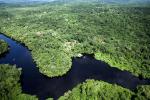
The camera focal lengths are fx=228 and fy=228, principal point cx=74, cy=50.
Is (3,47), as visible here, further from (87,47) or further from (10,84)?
(87,47)

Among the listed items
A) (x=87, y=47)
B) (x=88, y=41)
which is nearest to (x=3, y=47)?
(x=87, y=47)

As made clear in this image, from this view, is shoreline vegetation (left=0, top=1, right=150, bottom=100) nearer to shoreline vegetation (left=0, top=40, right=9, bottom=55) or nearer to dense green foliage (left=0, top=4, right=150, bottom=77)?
dense green foliage (left=0, top=4, right=150, bottom=77)

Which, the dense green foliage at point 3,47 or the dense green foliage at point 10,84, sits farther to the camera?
the dense green foliage at point 3,47

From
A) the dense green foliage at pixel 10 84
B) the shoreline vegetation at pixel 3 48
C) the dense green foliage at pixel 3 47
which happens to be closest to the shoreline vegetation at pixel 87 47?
the dense green foliage at pixel 10 84

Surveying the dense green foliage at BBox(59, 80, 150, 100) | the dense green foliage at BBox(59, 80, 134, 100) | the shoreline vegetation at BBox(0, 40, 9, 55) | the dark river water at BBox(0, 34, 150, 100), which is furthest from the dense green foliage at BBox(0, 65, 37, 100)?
the shoreline vegetation at BBox(0, 40, 9, 55)

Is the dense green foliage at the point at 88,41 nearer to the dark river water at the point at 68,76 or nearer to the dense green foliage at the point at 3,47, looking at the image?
the dark river water at the point at 68,76

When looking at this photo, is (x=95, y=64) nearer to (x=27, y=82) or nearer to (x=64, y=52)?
(x=64, y=52)
